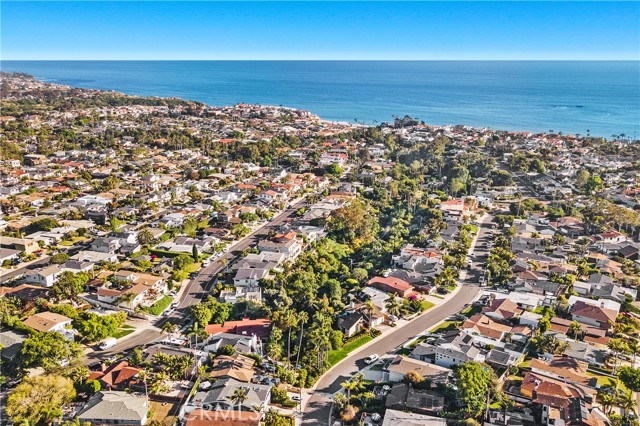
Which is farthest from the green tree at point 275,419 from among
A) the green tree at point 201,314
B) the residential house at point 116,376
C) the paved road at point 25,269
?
the paved road at point 25,269

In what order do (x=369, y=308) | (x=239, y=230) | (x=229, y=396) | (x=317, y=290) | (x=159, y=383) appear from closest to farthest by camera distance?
1. (x=229, y=396)
2. (x=159, y=383)
3. (x=369, y=308)
4. (x=317, y=290)
5. (x=239, y=230)

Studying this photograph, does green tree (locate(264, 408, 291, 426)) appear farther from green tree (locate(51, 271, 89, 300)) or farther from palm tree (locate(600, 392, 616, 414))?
green tree (locate(51, 271, 89, 300))

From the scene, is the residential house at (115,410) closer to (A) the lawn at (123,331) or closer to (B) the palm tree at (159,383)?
(B) the palm tree at (159,383)

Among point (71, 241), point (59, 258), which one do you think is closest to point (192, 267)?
point (59, 258)

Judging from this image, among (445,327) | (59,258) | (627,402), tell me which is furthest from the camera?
(59,258)

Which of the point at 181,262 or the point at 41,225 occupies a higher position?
the point at 41,225

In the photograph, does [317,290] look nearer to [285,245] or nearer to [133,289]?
[285,245]

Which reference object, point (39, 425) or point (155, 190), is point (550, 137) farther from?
point (39, 425)
